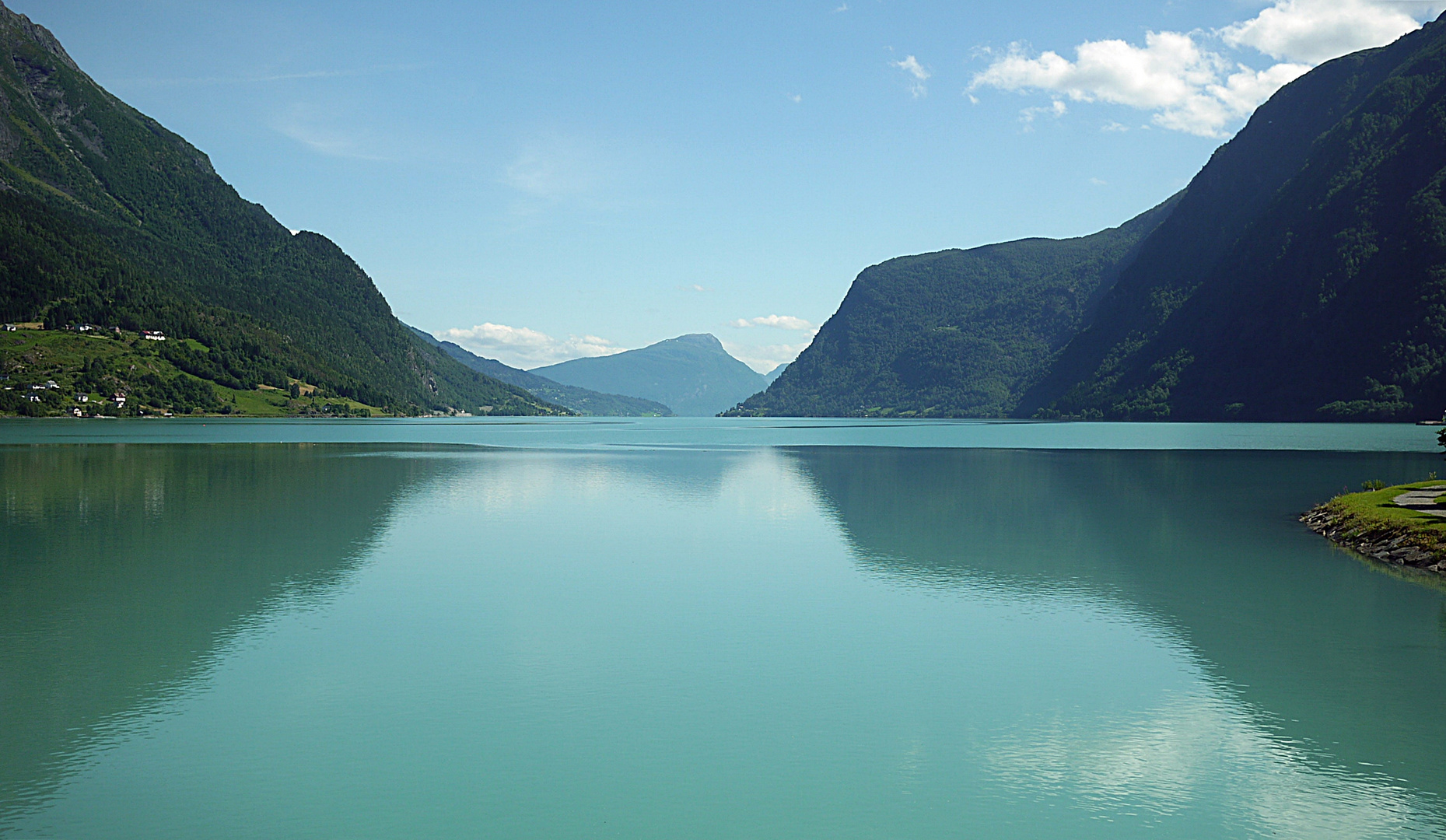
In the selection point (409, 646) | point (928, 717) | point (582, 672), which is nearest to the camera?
point (928, 717)

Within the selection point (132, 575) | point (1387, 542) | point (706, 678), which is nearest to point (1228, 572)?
point (1387, 542)

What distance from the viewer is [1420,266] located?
198250 mm

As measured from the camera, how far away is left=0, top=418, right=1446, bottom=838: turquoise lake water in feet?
38.7

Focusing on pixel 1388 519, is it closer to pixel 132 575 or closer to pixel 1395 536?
pixel 1395 536

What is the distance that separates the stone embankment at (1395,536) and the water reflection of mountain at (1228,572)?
109cm

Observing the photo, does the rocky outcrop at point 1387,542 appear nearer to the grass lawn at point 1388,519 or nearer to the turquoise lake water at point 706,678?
the grass lawn at point 1388,519

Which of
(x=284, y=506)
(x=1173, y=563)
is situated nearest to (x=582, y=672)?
(x=1173, y=563)

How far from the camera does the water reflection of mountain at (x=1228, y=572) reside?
51.8ft

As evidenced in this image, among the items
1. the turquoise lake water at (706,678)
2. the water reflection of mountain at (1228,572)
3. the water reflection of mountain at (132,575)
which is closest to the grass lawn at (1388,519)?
the water reflection of mountain at (1228,572)

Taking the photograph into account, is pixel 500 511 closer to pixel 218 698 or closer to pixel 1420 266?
pixel 218 698

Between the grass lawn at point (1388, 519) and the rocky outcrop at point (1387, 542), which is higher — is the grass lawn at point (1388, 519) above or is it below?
above

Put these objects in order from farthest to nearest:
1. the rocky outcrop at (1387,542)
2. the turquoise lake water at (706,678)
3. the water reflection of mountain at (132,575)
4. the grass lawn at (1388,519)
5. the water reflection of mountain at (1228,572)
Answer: the grass lawn at (1388,519), the rocky outcrop at (1387,542), the water reflection of mountain at (1228,572), the water reflection of mountain at (132,575), the turquoise lake water at (706,678)

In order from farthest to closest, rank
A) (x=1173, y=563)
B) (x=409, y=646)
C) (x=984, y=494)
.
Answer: (x=984, y=494)
(x=1173, y=563)
(x=409, y=646)

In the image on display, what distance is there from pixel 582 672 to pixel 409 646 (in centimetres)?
435
